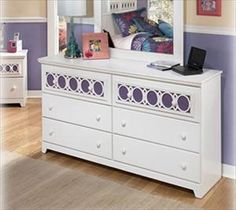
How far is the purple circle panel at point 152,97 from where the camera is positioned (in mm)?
3057

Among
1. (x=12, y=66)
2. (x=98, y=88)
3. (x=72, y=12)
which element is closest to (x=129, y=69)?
(x=98, y=88)

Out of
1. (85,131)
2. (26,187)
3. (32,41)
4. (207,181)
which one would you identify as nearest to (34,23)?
(32,41)

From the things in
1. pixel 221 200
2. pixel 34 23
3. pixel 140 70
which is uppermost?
pixel 34 23

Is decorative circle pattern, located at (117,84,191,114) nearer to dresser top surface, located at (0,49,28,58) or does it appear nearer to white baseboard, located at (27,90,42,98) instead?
dresser top surface, located at (0,49,28,58)

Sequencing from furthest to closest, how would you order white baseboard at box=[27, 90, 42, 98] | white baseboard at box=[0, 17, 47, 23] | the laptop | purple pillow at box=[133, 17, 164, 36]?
white baseboard at box=[27, 90, 42, 98] → white baseboard at box=[0, 17, 47, 23] → purple pillow at box=[133, 17, 164, 36] → the laptop

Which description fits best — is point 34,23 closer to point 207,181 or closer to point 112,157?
point 112,157

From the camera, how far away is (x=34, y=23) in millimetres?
4941

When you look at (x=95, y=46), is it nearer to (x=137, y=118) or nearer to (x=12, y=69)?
(x=137, y=118)

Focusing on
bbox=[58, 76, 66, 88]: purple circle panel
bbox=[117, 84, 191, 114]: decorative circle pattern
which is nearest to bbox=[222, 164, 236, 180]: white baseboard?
bbox=[117, 84, 191, 114]: decorative circle pattern

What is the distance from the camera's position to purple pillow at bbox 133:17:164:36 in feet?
10.8

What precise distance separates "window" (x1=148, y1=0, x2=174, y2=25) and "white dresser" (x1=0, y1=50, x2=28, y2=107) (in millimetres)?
1816

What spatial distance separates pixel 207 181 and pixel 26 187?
115cm

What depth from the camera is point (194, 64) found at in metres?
3.10

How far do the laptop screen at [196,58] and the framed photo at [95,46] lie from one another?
70 centimetres
